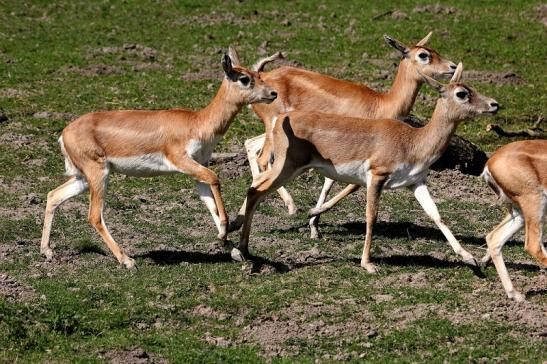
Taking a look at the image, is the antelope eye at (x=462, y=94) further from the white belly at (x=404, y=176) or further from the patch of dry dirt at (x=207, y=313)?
the patch of dry dirt at (x=207, y=313)

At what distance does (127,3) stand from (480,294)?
44.7ft

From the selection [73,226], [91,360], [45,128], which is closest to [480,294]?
[91,360]

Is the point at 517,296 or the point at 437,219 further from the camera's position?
the point at 437,219

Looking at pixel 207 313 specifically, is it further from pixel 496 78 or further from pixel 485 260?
pixel 496 78

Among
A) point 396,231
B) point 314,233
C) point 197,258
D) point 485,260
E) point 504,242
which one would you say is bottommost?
point 396,231

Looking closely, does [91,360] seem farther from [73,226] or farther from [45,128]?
[45,128]

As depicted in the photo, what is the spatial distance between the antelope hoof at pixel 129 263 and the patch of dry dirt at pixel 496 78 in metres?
8.92

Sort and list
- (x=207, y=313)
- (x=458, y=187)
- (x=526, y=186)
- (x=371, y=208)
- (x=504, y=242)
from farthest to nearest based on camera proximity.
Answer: (x=458, y=187) → (x=371, y=208) → (x=504, y=242) → (x=526, y=186) → (x=207, y=313)

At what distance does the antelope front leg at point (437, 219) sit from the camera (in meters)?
10.6

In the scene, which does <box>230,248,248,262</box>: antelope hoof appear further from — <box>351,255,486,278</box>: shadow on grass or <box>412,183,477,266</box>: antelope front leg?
<box>412,183,477,266</box>: antelope front leg

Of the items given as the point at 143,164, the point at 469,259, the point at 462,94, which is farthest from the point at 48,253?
the point at 462,94

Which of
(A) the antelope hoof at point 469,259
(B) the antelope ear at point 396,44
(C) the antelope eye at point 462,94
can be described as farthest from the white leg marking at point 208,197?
(B) the antelope ear at point 396,44

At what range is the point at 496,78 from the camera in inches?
726

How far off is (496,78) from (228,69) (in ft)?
25.8
